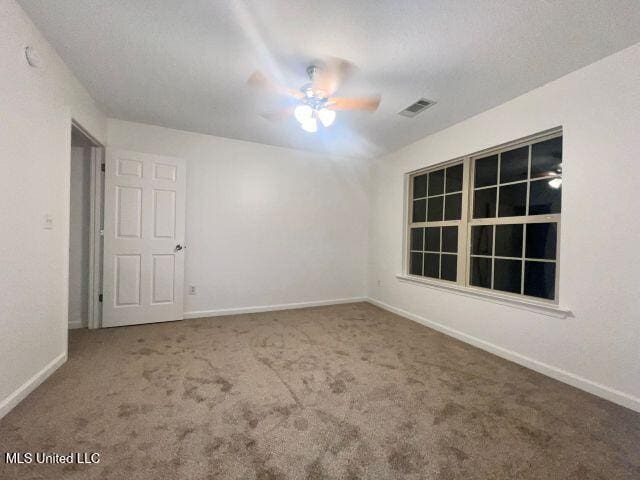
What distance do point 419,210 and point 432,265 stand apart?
0.83m

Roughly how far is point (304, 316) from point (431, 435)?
2481 mm

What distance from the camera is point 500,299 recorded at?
8.95 ft

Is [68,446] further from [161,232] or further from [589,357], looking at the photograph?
[589,357]

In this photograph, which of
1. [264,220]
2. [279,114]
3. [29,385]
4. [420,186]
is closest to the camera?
[29,385]

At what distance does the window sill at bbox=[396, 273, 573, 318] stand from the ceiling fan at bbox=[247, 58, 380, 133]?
2252mm

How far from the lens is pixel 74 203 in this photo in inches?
126

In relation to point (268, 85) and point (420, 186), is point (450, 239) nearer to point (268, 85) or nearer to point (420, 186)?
point (420, 186)

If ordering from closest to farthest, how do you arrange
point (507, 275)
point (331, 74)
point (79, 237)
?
point (331, 74) → point (507, 275) → point (79, 237)

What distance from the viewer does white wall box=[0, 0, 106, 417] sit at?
1664 mm

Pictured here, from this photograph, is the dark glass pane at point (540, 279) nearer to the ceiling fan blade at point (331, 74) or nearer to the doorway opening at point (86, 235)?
the ceiling fan blade at point (331, 74)

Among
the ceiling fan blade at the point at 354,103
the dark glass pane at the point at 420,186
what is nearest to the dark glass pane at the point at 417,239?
the dark glass pane at the point at 420,186

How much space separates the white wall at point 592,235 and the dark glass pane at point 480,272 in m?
0.34

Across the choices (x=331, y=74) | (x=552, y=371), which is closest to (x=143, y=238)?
(x=331, y=74)

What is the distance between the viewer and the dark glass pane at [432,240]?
3.67 m
